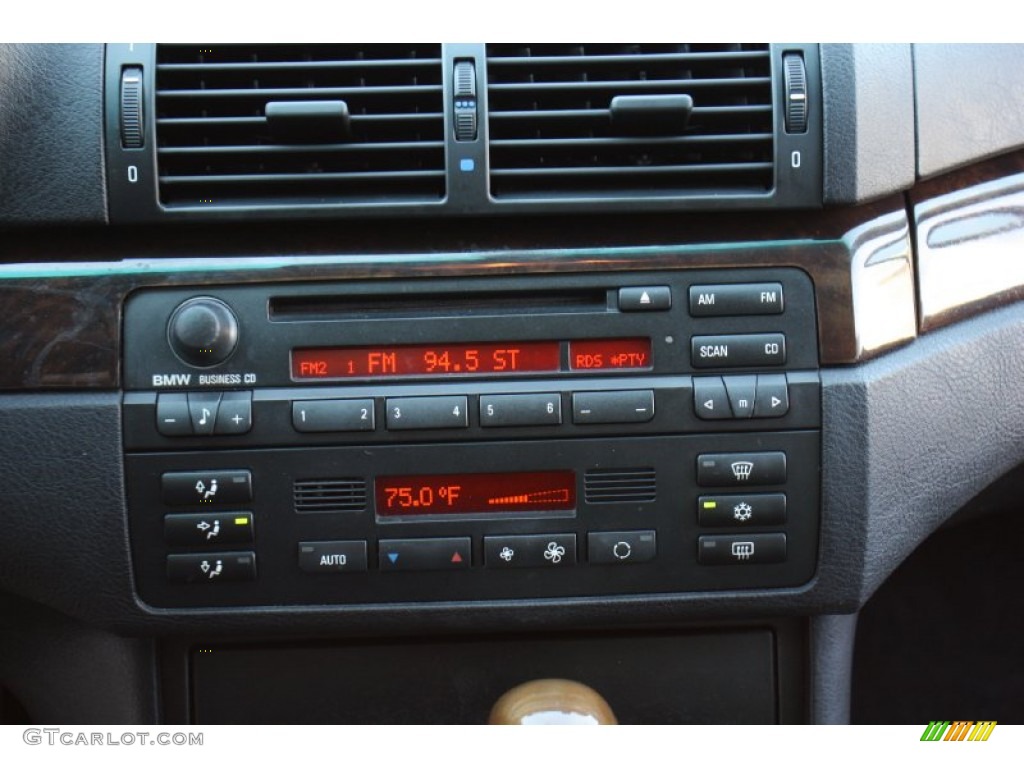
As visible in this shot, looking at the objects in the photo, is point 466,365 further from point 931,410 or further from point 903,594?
point 903,594

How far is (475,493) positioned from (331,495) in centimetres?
18

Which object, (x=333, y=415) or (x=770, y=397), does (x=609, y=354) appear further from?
(x=333, y=415)

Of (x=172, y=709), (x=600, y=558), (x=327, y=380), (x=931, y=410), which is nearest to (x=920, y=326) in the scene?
(x=931, y=410)

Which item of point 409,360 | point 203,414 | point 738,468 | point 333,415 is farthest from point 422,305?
point 738,468

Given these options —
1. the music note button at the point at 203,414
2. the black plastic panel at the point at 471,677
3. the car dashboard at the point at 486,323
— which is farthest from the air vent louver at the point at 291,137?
the black plastic panel at the point at 471,677

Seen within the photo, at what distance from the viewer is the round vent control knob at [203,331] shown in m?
1.16

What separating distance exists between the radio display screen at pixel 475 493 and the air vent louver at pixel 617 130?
13.5 inches

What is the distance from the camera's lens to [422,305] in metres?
1.20

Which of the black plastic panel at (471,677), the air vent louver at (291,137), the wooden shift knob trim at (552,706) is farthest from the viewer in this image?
the black plastic panel at (471,677)

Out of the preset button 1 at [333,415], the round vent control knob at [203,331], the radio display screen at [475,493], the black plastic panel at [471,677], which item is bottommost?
the black plastic panel at [471,677]

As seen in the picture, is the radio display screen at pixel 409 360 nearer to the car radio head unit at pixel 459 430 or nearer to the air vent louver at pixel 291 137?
the car radio head unit at pixel 459 430

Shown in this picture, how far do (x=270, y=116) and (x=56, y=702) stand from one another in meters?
0.90

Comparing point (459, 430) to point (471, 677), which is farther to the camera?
point (471, 677)

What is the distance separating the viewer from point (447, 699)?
1.40 metres
